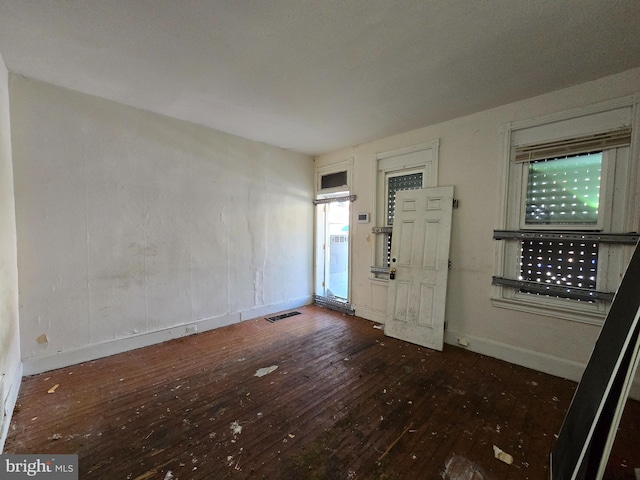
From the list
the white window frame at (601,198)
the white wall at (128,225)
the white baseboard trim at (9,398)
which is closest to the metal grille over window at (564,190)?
the white window frame at (601,198)

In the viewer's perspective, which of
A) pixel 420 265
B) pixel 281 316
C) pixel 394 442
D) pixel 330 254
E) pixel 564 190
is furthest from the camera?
pixel 330 254

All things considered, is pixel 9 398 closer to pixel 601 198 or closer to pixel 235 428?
pixel 235 428

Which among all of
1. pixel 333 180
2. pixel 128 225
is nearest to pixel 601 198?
pixel 333 180

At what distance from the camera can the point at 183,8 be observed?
1.62m

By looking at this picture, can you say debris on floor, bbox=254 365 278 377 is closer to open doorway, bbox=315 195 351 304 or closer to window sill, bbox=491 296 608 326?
open doorway, bbox=315 195 351 304

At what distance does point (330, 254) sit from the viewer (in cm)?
501

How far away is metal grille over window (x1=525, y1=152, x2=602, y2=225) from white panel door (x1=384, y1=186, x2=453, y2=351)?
0.80 metres

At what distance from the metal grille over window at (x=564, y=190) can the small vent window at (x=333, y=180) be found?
2.51 m

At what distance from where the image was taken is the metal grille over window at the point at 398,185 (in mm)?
3663

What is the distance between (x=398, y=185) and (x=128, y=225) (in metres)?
3.49

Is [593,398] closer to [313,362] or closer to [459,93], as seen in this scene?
[313,362]

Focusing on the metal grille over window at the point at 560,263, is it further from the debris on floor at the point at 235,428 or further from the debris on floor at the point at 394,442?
the debris on floor at the point at 235,428

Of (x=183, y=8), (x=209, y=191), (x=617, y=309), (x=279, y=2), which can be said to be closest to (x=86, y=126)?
(x=209, y=191)

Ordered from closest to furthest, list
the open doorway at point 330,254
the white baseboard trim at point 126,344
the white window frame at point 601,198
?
1. the white window frame at point 601,198
2. the white baseboard trim at point 126,344
3. the open doorway at point 330,254
